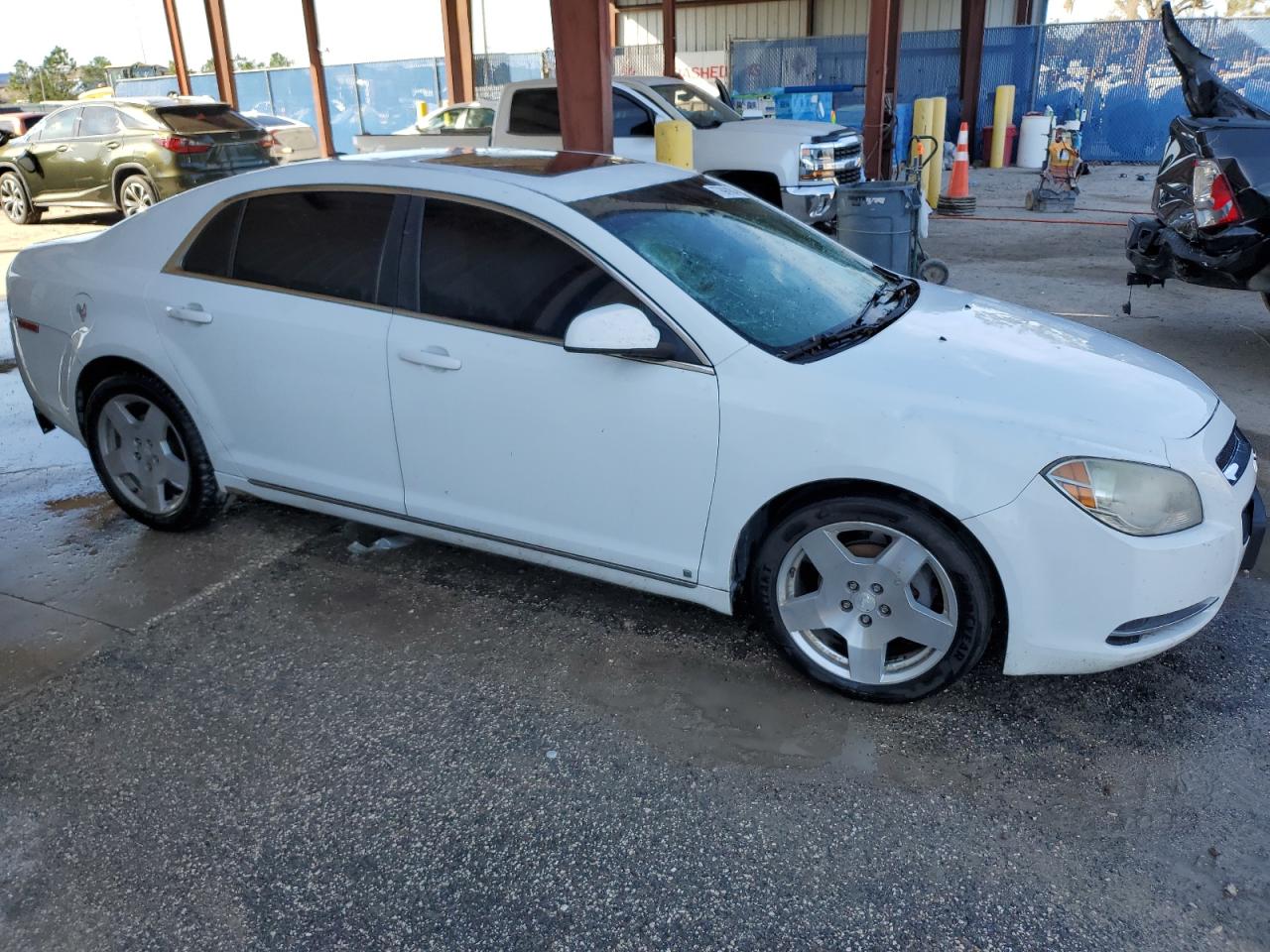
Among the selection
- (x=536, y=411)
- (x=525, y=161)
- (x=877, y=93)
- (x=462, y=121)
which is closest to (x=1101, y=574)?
(x=536, y=411)

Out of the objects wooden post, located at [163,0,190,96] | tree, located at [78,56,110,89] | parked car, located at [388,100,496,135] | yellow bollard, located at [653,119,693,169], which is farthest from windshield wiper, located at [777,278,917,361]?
tree, located at [78,56,110,89]

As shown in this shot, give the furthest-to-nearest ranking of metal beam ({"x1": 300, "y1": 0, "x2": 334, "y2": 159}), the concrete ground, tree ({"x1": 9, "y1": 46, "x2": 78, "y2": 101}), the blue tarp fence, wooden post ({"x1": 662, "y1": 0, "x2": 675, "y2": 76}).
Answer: tree ({"x1": 9, "y1": 46, "x2": 78, "y2": 101}), the blue tarp fence, wooden post ({"x1": 662, "y1": 0, "x2": 675, "y2": 76}), metal beam ({"x1": 300, "y1": 0, "x2": 334, "y2": 159}), the concrete ground

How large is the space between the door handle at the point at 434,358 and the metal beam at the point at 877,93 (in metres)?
10.8

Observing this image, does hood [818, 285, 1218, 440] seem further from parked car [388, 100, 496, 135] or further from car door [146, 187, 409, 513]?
parked car [388, 100, 496, 135]

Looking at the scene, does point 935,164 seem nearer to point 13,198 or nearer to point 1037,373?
point 1037,373

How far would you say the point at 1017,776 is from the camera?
2885mm

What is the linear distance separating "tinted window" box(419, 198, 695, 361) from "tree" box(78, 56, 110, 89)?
6109 centimetres

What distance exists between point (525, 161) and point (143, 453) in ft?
6.75

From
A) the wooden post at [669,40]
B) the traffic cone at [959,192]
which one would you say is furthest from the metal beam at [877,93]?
the wooden post at [669,40]

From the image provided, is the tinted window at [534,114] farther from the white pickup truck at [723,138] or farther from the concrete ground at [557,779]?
the concrete ground at [557,779]

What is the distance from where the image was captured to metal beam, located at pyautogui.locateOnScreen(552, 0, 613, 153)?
6.65 metres

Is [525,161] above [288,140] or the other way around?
above

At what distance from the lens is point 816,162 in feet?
34.8

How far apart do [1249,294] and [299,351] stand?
27.3 ft
